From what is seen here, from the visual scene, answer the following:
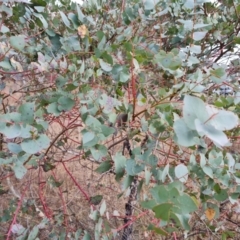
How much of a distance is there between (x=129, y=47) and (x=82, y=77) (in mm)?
104

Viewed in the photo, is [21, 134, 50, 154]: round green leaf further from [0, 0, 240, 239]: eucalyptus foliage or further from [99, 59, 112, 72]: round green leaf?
[99, 59, 112, 72]: round green leaf

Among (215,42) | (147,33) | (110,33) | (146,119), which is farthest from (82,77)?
(215,42)

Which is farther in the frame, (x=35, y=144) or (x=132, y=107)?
(x=132, y=107)

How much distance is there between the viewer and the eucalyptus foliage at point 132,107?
424mm

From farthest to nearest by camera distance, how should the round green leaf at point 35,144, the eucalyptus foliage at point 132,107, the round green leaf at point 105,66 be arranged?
the round green leaf at point 105,66
the round green leaf at point 35,144
the eucalyptus foliage at point 132,107

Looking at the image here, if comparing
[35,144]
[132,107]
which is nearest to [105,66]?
[132,107]

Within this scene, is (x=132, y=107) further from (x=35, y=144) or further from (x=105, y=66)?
(x=35, y=144)

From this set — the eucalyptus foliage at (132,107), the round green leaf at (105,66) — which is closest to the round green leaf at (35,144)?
the eucalyptus foliage at (132,107)

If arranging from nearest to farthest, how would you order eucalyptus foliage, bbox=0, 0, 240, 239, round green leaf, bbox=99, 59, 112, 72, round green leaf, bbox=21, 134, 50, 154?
eucalyptus foliage, bbox=0, 0, 240, 239
round green leaf, bbox=21, 134, 50, 154
round green leaf, bbox=99, 59, 112, 72

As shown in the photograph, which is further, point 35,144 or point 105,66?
point 105,66

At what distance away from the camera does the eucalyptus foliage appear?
1.39 ft

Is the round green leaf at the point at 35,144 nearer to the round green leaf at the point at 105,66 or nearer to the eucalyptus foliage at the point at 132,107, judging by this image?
the eucalyptus foliage at the point at 132,107

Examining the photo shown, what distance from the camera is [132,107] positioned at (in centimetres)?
78

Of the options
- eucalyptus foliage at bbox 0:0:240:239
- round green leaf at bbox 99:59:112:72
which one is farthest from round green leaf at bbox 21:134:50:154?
round green leaf at bbox 99:59:112:72
